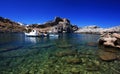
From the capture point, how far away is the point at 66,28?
198m

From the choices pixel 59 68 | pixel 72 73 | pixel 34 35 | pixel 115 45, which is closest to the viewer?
pixel 72 73

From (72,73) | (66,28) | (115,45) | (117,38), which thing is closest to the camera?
(72,73)

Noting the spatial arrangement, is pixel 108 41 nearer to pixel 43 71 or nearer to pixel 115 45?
pixel 115 45

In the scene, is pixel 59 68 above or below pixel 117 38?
below

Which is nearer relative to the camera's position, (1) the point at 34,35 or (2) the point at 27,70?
(2) the point at 27,70

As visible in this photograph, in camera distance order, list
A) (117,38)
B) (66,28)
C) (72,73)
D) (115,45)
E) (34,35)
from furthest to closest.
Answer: (66,28) < (34,35) < (117,38) < (115,45) < (72,73)

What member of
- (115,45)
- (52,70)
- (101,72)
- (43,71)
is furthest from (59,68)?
(115,45)

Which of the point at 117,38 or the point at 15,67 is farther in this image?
the point at 117,38

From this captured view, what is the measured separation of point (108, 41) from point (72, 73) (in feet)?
72.4

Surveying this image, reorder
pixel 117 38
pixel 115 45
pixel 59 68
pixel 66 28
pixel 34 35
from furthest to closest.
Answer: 1. pixel 66 28
2. pixel 34 35
3. pixel 117 38
4. pixel 115 45
5. pixel 59 68

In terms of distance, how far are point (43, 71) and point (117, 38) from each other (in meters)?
25.3

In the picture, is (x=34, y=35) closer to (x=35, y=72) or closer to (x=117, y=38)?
(x=117, y=38)

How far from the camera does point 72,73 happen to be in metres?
14.5

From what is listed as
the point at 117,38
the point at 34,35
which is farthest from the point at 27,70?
the point at 34,35
